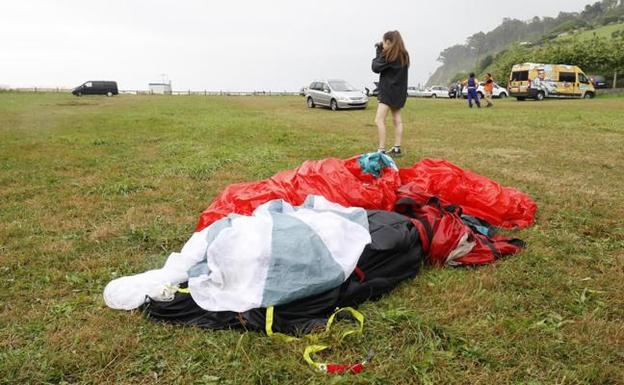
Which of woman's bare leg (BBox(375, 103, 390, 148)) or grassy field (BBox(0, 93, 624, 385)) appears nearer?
grassy field (BBox(0, 93, 624, 385))

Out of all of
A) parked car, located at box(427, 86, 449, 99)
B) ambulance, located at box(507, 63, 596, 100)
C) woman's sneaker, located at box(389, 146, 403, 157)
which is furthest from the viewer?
parked car, located at box(427, 86, 449, 99)

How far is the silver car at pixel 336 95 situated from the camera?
16.4 metres

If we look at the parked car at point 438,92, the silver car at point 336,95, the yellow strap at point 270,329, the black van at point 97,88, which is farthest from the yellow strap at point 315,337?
the black van at point 97,88

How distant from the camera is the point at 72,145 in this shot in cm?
752

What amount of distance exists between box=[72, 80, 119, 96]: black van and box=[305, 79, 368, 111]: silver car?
27.6 m

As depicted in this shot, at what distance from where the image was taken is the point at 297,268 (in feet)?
7.00

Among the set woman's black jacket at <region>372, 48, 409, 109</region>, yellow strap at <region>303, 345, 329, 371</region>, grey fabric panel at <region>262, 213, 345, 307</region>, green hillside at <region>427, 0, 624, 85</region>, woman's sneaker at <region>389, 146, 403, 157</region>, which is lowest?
yellow strap at <region>303, 345, 329, 371</region>

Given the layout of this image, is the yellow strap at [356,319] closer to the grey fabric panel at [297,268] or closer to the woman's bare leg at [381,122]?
the grey fabric panel at [297,268]

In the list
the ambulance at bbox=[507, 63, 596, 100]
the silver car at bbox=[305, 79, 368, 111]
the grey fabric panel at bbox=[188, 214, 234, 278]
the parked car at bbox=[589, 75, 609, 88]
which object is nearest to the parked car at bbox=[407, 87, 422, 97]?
the parked car at bbox=[589, 75, 609, 88]

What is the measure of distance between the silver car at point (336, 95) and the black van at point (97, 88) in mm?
27630

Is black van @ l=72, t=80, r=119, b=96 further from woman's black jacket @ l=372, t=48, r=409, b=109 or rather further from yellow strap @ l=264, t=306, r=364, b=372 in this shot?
yellow strap @ l=264, t=306, r=364, b=372

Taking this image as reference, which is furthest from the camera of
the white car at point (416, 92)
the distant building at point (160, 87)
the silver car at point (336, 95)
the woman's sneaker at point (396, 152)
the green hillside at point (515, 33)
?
the green hillside at point (515, 33)

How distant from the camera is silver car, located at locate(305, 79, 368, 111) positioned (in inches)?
645

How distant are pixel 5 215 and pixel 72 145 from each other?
4.12 meters
